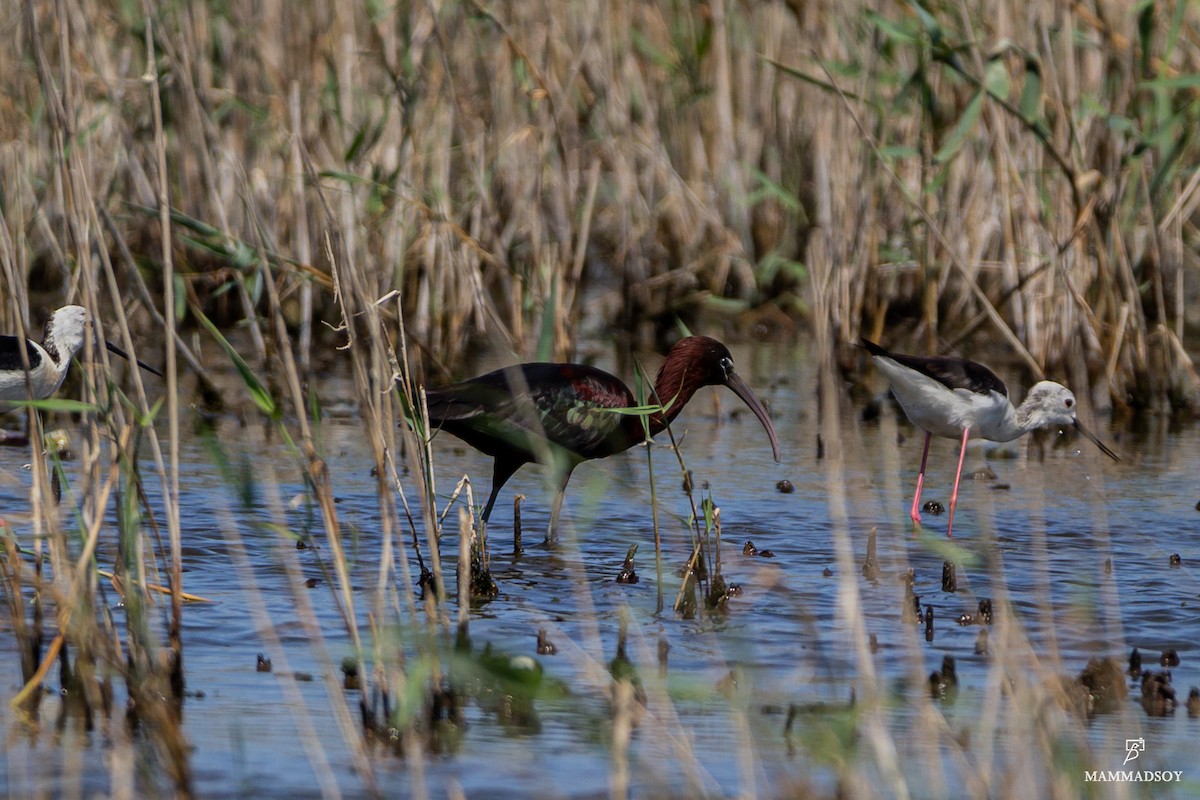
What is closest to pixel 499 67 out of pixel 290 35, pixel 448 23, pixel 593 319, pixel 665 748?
pixel 448 23

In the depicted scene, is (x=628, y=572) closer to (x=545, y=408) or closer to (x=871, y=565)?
(x=871, y=565)

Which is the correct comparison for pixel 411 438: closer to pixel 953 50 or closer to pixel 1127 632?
pixel 1127 632

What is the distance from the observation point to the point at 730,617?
17.1 ft

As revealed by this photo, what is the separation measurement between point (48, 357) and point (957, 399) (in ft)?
12.6

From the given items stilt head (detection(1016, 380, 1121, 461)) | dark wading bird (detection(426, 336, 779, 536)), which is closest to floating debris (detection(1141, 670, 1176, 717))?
dark wading bird (detection(426, 336, 779, 536))

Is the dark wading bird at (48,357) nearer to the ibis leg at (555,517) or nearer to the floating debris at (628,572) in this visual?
the ibis leg at (555,517)

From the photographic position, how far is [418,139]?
9.98m

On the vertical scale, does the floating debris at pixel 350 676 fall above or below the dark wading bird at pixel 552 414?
below

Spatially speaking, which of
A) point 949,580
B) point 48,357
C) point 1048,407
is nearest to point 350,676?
point 949,580

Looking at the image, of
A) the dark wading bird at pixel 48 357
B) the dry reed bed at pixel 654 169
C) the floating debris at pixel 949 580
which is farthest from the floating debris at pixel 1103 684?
the dark wading bird at pixel 48 357

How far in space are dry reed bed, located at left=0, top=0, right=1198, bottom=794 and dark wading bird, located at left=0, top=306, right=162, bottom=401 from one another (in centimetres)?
54

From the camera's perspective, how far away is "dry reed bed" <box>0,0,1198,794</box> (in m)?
8.61

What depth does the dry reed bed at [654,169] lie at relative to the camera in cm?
861

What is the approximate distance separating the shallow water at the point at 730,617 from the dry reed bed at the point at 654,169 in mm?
644
